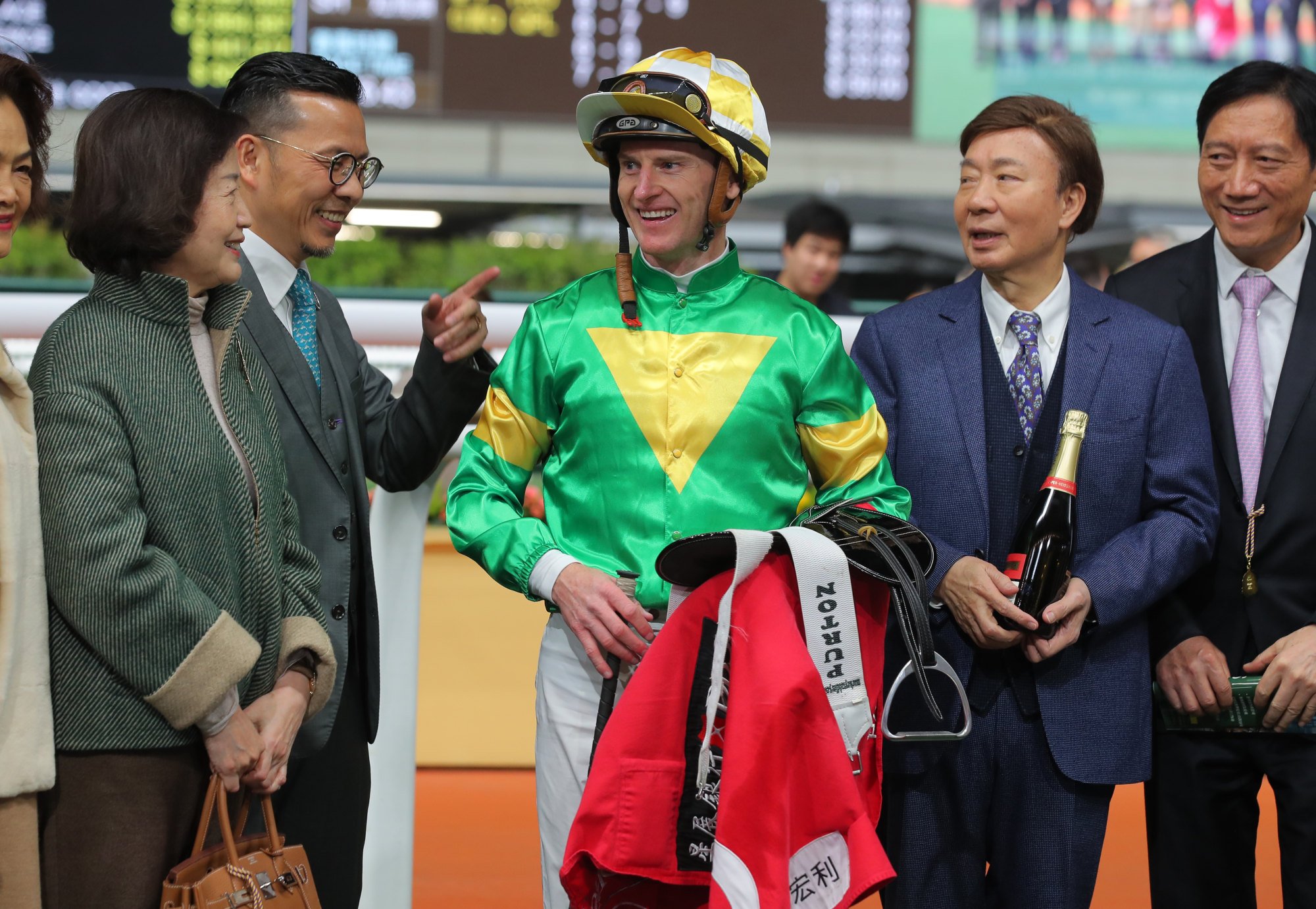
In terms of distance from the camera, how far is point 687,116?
2.10 metres

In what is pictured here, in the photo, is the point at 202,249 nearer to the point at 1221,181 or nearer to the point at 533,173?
the point at 1221,181

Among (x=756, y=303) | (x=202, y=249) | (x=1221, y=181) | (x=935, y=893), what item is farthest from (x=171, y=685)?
(x=1221, y=181)

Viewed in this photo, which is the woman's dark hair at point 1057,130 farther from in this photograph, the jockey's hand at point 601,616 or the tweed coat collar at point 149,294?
the tweed coat collar at point 149,294

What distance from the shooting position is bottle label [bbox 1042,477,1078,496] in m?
2.19

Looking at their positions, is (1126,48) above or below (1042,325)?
above

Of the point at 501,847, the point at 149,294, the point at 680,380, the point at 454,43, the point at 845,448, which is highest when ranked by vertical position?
the point at 454,43

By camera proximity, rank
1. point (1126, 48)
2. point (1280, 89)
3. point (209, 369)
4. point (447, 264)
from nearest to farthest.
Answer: point (209, 369) < point (1280, 89) < point (447, 264) < point (1126, 48)

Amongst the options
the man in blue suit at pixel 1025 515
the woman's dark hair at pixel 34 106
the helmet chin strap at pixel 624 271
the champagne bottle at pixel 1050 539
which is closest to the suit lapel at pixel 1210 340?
the man in blue suit at pixel 1025 515

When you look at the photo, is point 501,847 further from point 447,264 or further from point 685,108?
point 447,264

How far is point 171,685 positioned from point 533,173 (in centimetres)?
650

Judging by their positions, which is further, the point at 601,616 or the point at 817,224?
the point at 817,224

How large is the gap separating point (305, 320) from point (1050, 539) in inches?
50.7

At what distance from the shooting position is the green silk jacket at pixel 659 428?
82.8 inches

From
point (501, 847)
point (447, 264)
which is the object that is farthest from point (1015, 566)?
point (447, 264)
